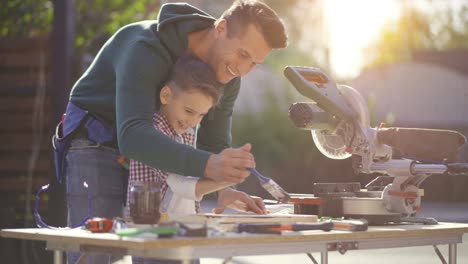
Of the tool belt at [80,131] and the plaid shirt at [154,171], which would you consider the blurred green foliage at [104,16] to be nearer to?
the tool belt at [80,131]

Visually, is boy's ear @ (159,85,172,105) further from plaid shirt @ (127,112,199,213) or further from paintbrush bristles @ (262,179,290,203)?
paintbrush bristles @ (262,179,290,203)

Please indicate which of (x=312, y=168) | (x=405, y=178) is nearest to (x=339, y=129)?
(x=405, y=178)

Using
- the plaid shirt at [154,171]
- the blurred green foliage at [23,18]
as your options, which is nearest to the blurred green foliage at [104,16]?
the blurred green foliage at [23,18]

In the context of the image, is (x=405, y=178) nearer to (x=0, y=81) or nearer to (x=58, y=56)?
(x=58, y=56)

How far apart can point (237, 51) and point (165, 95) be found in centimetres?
29

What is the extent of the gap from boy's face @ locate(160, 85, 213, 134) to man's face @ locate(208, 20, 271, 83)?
157 millimetres

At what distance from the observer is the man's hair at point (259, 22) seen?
3340 mm

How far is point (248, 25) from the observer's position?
3.34 metres

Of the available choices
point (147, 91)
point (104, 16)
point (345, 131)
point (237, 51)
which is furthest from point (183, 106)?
point (104, 16)

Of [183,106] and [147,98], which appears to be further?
[183,106]

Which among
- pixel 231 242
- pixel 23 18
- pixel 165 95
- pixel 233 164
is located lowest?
pixel 231 242

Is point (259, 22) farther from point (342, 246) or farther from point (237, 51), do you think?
point (342, 246)

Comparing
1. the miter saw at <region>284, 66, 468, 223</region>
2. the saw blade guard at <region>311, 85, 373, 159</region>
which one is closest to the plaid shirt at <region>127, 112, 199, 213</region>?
the miter saw at <region>284, 66, 468, 223</region>

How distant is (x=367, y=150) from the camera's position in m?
3.67
